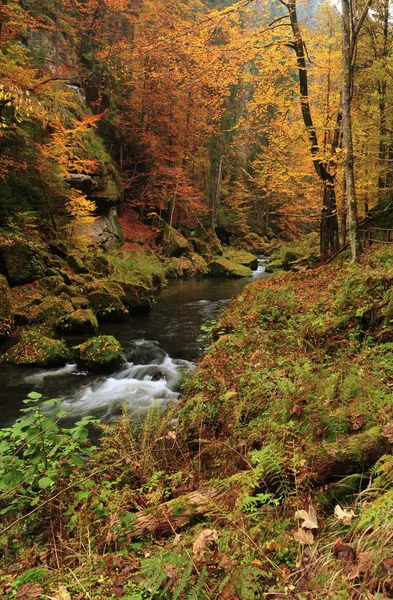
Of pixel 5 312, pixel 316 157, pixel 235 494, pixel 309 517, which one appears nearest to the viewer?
pixel 309 517

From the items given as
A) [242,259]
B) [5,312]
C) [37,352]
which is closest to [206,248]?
[242,259]

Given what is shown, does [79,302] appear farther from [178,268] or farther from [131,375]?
[178,268]

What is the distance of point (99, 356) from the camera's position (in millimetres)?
8664

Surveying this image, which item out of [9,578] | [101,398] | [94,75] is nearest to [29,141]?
[101,398]

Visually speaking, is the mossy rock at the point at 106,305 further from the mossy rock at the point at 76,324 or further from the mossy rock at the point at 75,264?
the mossy rock at the point at 75,264

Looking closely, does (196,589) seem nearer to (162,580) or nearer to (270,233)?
(162,580)

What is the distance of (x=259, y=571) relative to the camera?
6.01 ft

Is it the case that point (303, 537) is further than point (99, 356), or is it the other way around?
point (99, 356)

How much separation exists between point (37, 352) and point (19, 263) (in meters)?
4.34

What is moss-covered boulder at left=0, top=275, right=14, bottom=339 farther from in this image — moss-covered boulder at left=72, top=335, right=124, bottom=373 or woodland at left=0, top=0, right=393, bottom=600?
moss-covered boulder at left=72, top=335, right=124, bottom=373

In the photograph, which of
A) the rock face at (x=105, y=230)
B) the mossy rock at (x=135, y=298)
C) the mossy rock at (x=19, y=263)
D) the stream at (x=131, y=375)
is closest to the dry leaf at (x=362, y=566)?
the stream at (x=131, y=375)

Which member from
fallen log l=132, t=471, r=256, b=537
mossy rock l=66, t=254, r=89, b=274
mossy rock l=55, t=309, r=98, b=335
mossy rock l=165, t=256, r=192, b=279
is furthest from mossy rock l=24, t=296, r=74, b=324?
mossy rock l=165, t=256, r=192, b=279

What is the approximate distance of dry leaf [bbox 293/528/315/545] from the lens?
1993 mm

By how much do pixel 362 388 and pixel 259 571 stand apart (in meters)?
2.18
